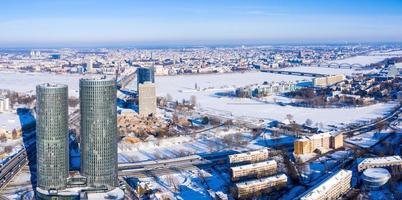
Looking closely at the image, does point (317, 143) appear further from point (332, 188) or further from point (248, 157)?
point (332, 188)

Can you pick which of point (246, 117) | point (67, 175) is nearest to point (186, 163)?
point (67, 175)

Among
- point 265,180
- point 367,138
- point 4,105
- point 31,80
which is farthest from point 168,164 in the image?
point 31,80

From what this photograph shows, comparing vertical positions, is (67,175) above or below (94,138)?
below

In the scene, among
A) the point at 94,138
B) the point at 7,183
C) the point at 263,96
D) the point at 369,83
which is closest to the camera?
the point at 94,138

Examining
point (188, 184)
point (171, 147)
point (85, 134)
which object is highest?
point (85, 134)

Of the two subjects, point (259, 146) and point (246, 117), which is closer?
point (259, 146)

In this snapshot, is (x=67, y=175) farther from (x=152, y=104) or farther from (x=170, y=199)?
(x=152, y=104)
